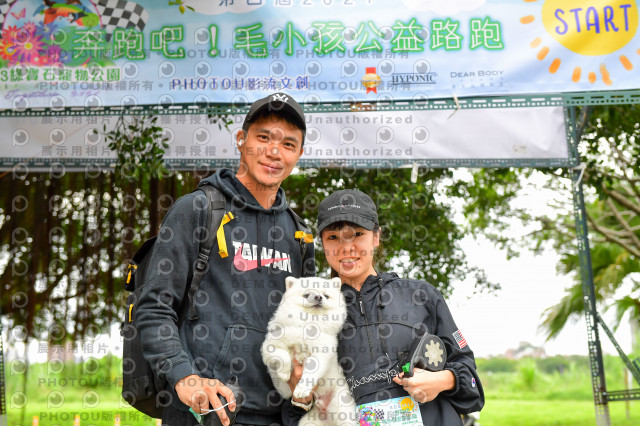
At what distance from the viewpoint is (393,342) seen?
7.82 ft

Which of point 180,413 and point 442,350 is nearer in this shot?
point 180,413

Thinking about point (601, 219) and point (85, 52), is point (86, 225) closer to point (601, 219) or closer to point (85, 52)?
point (85, 52)

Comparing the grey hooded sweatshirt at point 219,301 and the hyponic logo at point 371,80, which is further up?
the hyponic logo at point 371,80

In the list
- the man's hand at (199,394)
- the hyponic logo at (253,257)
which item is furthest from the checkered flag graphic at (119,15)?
the man's hand at (199,394)

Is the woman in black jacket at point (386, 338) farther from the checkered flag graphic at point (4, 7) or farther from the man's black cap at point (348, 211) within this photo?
the checkered flag graphic at point (4, 7)

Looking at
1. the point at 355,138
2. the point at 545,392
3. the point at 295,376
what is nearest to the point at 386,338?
the point at 295,376

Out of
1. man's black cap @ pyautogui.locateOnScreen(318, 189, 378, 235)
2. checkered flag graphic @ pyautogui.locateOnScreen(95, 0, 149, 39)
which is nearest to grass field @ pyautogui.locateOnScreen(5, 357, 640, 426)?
checkered flag graphic @ pyautogui.locateOnScreen(95, 0, 149, 39)

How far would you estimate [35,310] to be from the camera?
20.3 feet

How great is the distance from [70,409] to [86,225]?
6.51 ft

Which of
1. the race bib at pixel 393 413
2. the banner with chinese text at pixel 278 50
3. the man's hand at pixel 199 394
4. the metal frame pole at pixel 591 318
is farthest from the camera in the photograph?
the metal frame pole at pixel 591 318

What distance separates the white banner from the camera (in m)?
5.19

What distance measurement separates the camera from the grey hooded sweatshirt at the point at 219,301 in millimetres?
2014

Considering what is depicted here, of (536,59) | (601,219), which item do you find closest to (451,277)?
(536,59)

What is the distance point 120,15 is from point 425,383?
12.3 ft
